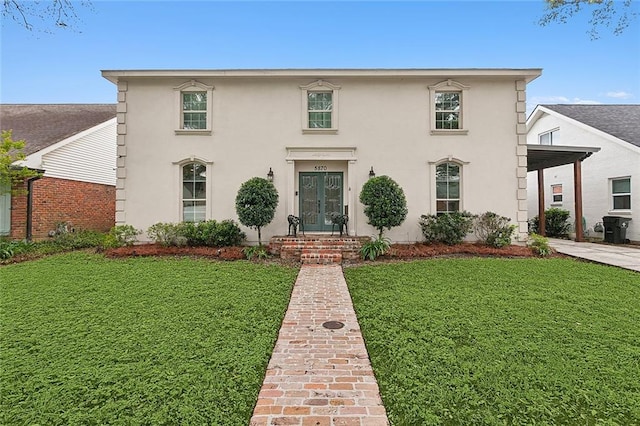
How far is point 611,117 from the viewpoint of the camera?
48.8 feet

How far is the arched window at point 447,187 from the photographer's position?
1008cm

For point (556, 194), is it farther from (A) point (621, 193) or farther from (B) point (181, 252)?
(B) point (181, 252)

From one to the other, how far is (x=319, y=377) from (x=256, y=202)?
21.5ft

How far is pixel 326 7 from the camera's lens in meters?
10.6

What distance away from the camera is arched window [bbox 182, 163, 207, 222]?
10055mm

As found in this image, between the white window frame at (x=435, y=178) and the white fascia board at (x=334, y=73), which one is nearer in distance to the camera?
the white fascia board at (x=334, y=73)

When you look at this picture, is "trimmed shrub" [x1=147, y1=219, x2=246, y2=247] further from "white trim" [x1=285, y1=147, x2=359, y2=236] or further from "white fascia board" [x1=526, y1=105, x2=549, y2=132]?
"white fascia board" [x1=526, y1=105, x2=549, y2=132]

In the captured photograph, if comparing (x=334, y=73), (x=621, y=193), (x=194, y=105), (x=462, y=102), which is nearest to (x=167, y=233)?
(x=194, y=105)

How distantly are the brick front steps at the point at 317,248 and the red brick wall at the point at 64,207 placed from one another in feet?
29.0

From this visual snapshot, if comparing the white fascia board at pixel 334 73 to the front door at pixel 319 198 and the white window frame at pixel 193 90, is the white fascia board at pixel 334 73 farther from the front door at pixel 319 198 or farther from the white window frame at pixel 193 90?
the front door at pixel 319 198

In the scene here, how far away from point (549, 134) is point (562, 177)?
2.73 m

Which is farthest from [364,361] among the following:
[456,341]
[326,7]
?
[326,7]

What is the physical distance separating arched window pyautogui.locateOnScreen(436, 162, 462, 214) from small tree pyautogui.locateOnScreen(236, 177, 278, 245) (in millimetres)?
5413

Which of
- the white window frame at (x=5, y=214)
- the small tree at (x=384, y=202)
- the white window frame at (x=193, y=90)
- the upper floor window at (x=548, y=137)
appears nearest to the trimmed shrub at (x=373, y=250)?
the small tree at (x=384, y=202)
